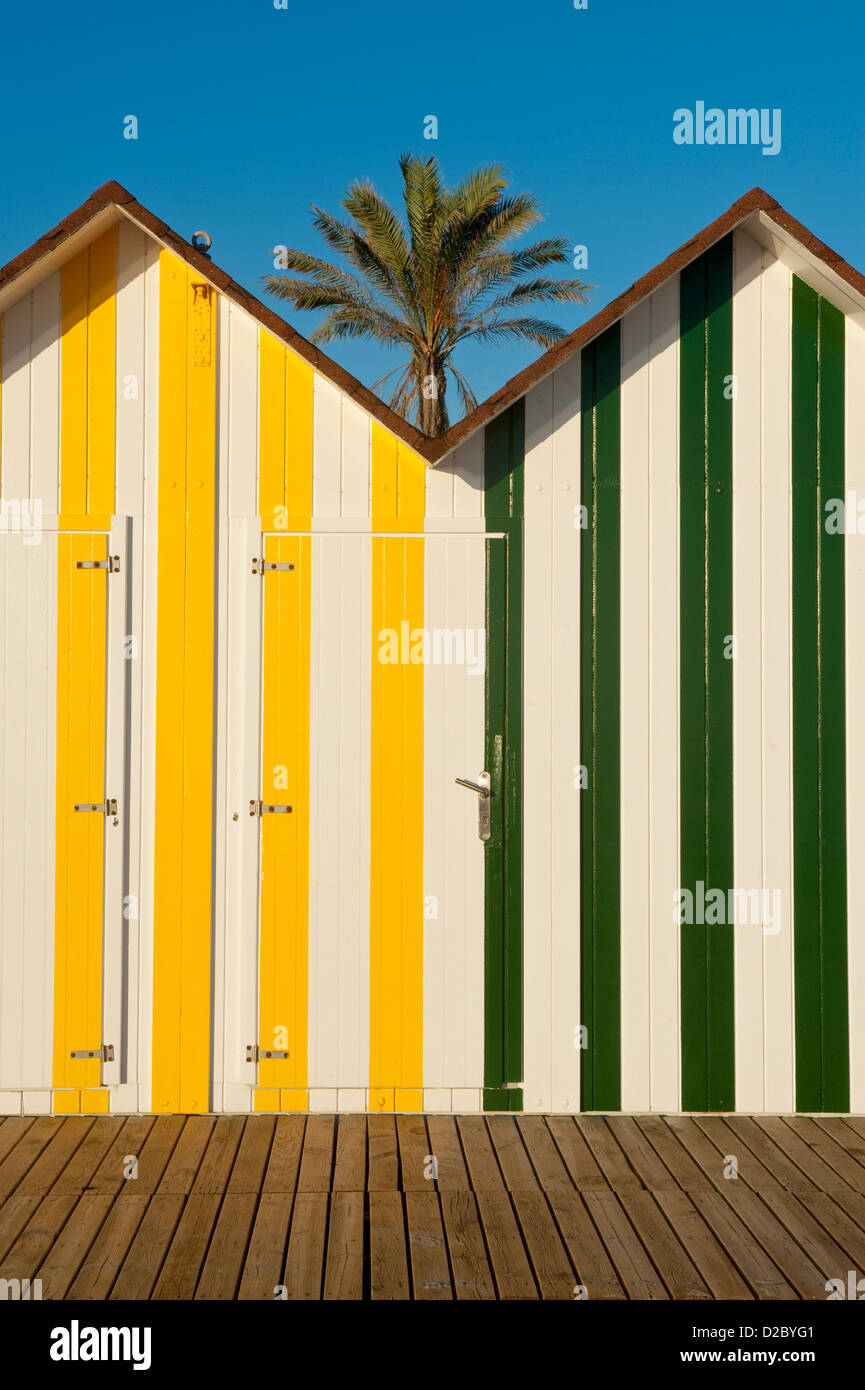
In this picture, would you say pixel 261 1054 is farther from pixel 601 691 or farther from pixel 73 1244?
pixel 601 691

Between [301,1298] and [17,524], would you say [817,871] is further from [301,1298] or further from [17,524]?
[17,524]

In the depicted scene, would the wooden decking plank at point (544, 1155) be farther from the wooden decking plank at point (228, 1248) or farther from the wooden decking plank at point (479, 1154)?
the wooden decking plank at point (228, 1248)

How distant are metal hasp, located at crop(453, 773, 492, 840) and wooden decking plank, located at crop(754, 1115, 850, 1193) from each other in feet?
5.12

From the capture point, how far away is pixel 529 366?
13.8ft

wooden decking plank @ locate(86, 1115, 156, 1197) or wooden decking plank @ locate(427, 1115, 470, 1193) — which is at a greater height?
wooden decking plank @ locate(86, 1115, 156, 1197)

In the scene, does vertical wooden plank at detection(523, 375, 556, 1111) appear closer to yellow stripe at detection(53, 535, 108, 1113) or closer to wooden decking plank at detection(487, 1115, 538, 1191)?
wooden decking plank at detection(487, 1115, 538, 1191)

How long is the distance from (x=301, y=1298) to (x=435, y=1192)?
758 mm

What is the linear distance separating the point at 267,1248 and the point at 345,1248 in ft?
0.76

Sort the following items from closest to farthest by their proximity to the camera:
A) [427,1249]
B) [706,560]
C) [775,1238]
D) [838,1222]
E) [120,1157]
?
[427,1249] → [775,1238] → [838,1222] → [120,1157] → [706,560]

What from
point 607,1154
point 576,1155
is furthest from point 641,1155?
point 576,1155

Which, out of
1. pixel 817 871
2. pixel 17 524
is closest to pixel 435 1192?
pixel 817 871

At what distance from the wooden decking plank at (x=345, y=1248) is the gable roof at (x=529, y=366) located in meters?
2.70

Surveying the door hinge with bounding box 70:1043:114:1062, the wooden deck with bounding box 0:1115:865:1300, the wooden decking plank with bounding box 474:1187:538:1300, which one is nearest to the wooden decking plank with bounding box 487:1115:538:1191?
the wooden deck with bounding box 0:1115:865:1300

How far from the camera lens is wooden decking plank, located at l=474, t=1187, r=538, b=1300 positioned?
302 cm
